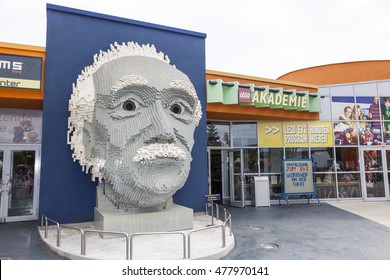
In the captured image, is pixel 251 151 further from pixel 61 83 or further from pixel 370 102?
pixel 61 83

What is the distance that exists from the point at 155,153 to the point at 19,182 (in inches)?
219

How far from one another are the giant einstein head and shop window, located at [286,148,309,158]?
23.3 feet

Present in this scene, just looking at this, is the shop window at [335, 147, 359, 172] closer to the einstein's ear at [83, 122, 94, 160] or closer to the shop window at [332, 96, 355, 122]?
the shop window at [332, 96, 355, 122]

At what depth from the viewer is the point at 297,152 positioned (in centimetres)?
1274

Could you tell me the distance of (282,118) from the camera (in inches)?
464

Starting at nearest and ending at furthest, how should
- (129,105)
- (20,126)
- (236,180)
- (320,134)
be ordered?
(129,105) < (20,126) < (236,180) < (320,134)

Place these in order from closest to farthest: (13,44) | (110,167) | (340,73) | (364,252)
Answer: (364,252)
(110,167)
(13,44)
(340,73)

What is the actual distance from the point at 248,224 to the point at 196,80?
4.72 m

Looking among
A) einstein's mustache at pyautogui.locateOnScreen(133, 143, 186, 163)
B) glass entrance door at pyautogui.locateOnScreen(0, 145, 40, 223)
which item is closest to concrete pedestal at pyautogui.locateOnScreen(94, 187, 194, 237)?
einstein's mustache at pyautogui.locateOnScreen(133, 143, 186, 163)

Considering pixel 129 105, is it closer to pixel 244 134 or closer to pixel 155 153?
pixel 155 153

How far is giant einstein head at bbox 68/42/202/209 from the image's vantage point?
20.3ft

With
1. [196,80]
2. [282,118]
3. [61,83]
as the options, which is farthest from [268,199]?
[61,83]

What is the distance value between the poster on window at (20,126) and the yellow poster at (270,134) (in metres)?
8.21

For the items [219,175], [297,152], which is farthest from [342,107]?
[219,175]
